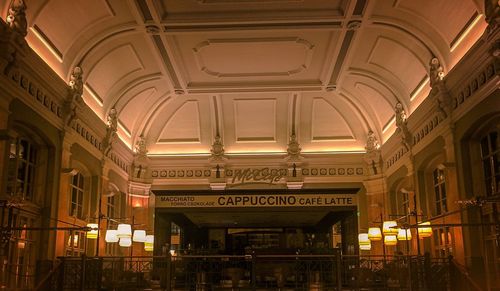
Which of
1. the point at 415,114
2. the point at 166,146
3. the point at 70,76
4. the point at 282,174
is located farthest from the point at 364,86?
the point at 70,76

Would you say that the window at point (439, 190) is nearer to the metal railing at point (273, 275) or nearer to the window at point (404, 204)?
the metal railing at point (273, 275)

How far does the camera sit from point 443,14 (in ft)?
35.6

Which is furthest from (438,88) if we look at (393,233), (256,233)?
(256,233)

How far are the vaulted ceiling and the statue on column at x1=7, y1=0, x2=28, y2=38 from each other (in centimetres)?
66

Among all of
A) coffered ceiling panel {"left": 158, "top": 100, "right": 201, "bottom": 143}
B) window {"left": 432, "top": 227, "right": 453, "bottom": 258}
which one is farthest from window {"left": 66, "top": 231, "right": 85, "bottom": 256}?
window {"left": 432, "top": 227, "right": 453, "bottom": 258}

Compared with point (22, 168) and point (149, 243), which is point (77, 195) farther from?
point (149, 243)

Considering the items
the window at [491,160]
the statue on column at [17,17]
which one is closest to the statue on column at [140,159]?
the statue on column at [17,17]

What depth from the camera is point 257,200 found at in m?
13.8

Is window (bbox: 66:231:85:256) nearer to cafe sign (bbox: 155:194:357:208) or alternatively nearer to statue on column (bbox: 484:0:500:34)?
cafe sign (bbox: 155:194:357:208)

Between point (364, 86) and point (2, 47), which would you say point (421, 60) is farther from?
point (2, 47)

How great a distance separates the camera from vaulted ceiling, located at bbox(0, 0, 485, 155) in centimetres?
1118

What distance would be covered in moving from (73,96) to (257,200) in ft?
17.5

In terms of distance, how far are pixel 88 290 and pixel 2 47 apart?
5.00 m

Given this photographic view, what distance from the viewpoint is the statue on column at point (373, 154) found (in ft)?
56.9
